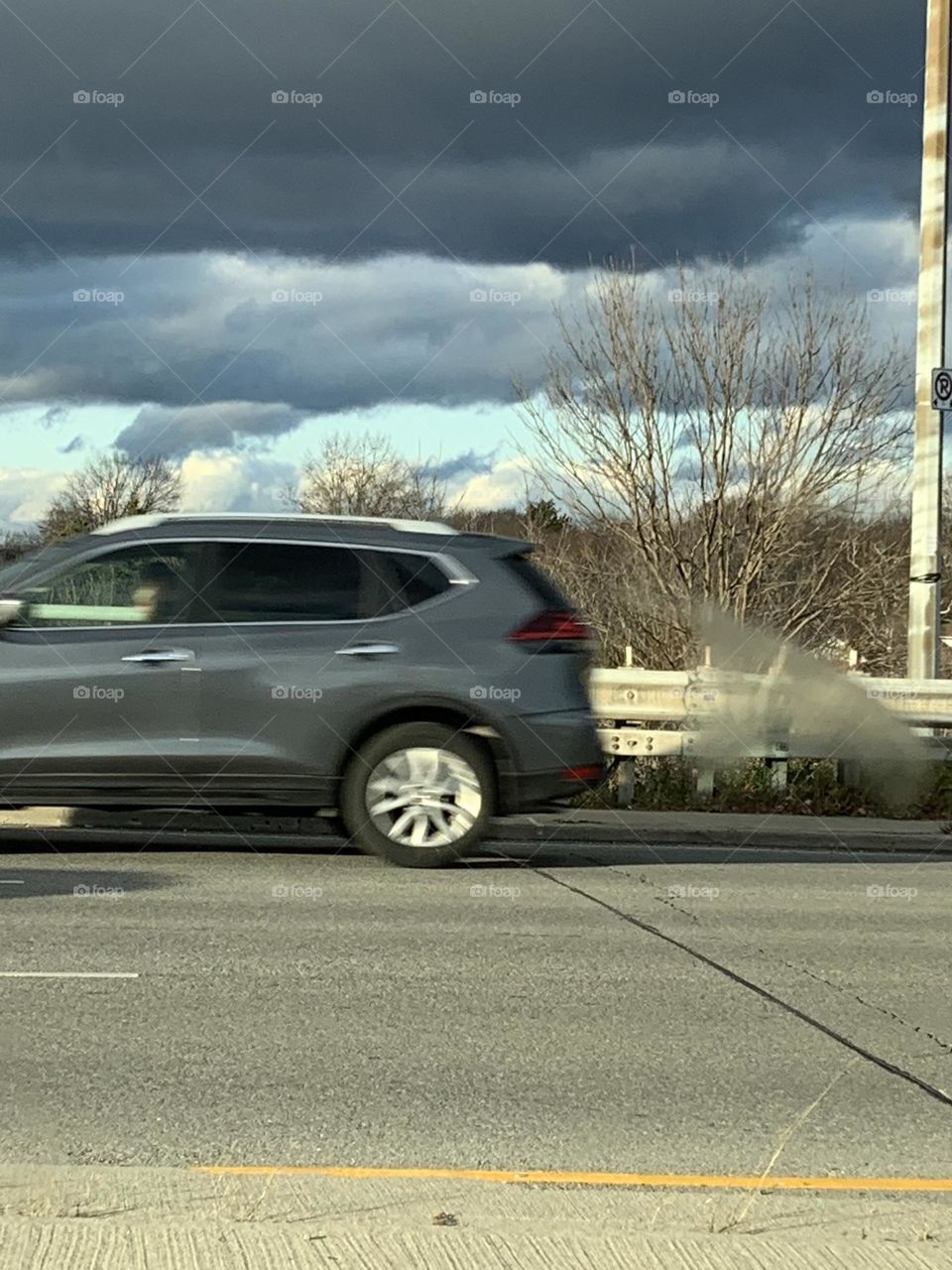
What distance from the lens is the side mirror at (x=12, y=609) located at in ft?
35.0

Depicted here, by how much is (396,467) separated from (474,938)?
33215 millimetres

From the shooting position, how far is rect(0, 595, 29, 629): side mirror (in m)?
10.7

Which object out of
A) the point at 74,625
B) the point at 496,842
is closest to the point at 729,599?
the point at 496,842

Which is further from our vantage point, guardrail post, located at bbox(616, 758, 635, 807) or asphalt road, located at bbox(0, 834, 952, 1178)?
guardrail post, located at bbox(616, 758, 635, 807)

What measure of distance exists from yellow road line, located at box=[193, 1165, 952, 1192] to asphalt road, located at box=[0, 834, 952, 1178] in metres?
0.09

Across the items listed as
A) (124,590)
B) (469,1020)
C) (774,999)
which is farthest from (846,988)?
(124,590)

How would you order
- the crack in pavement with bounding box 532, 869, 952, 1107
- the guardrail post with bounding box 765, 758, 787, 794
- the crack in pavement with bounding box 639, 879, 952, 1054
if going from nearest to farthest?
the crack in pavement with bounding box 532, 869, 952, 1107 < the crack in pavement with bounding box 639, 879, 952, 1054 < the guardrail post with bounding box 765, 758, 787, 794

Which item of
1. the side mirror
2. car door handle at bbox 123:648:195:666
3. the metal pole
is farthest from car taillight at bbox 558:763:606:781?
the metal pole

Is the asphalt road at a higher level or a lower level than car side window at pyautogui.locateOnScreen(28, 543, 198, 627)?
lower

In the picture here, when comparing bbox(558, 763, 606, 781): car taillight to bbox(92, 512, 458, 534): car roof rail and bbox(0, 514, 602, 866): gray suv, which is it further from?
bbox(92, 512, 458, 534): car roof rail

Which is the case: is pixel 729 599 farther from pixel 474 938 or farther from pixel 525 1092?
pixel 525 1092

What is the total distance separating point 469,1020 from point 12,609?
4974 millimetres

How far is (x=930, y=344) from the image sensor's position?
628 inches

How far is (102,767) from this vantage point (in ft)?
35.2
